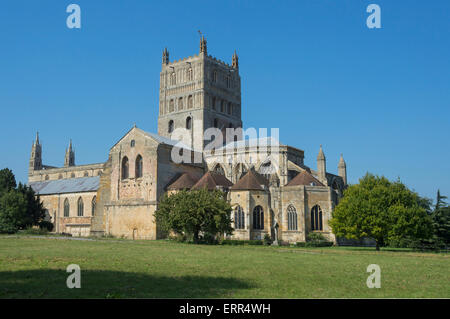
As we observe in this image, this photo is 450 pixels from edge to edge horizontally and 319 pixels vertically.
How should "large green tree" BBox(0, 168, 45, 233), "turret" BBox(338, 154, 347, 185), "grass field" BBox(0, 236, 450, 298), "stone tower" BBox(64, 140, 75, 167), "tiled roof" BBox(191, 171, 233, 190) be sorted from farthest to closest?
1. "stone tower" BBox(64, 140, 75, 167)
2. "turret" BBox(338, 154, 347, 185)
3. "large green tree" BBox(0, 168, 45, 233)
4. "tiled roof" BBox(191, 171, 233, 190)
5. "grass field" BBox(0, 236, 450, 298)

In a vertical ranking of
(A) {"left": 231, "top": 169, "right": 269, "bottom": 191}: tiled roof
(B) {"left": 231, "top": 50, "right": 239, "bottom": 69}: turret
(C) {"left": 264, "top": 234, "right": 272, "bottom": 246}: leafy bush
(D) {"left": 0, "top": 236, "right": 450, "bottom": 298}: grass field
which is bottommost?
(C) {"left": 264, "top": 234, "right": 272, "bottom": 246}: leafy bush

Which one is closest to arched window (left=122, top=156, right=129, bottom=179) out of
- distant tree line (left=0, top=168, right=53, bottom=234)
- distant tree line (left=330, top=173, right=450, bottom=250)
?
distant tree line (left=0, top=168, right=53, bottom=234)

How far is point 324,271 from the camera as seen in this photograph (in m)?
19.0

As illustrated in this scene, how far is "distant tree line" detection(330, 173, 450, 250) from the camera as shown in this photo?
3878 centimetres

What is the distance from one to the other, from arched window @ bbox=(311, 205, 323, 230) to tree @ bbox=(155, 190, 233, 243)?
40.2 ft

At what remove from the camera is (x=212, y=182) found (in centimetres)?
5131

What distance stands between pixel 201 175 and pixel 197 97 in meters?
15.9

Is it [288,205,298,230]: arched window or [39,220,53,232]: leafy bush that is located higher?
[288,205,298,230]: arched window

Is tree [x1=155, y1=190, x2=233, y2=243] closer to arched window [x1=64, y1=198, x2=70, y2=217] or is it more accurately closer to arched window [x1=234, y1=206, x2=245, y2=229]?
arched window [x1=234, y1=206, x2=245, y2=229]

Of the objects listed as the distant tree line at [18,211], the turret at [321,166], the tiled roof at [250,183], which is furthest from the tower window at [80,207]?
the turret at [321,166]

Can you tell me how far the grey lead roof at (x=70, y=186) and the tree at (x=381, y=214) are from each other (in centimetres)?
4297

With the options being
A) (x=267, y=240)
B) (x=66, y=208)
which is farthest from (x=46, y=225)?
(x=267, y=240)

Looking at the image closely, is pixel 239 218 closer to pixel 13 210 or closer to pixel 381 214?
pixel 381 214
